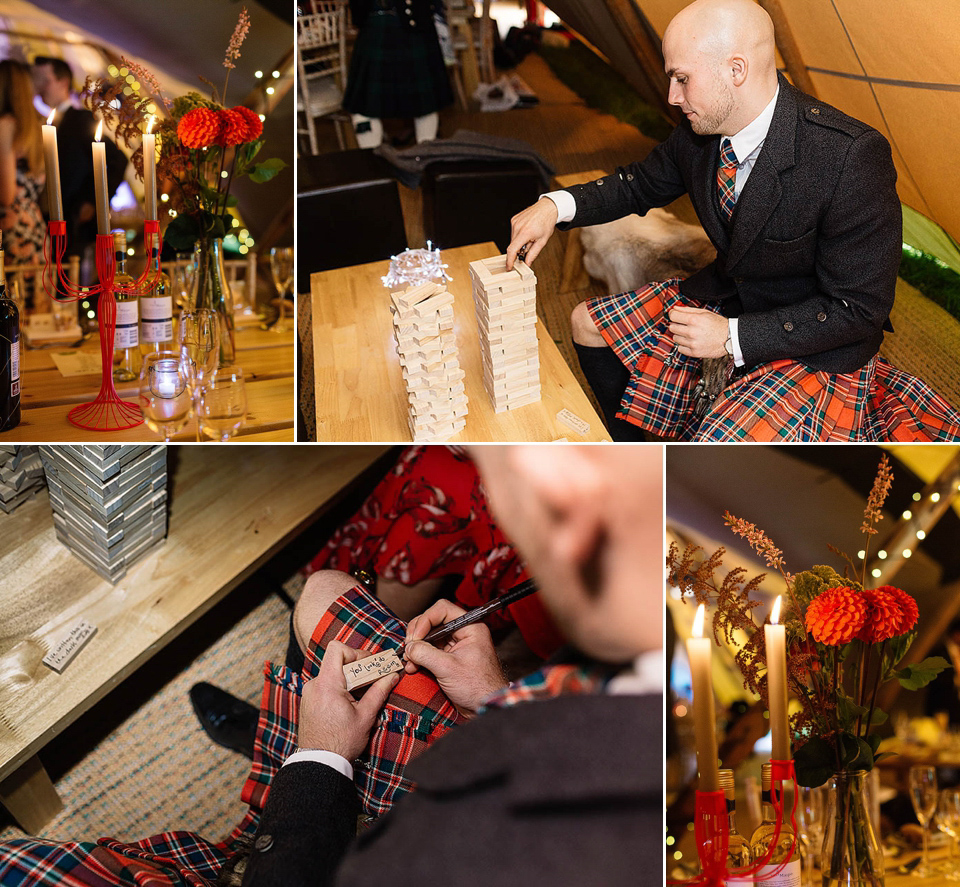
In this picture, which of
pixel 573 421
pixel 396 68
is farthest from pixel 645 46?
pixel 573 421

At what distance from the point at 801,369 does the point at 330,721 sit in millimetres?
1040

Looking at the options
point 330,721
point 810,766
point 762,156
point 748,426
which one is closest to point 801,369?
point 748,426

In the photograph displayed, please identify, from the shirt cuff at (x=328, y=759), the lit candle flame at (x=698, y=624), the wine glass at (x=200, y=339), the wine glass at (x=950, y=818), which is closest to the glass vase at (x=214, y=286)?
the wine glass at (x=200, y=339)

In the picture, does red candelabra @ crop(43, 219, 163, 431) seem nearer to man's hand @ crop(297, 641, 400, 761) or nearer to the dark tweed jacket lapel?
man's hand @ crop(297, 641, 400, 761)

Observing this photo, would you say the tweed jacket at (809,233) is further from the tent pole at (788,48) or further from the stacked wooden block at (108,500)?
the stacked wooden block at (108,500)

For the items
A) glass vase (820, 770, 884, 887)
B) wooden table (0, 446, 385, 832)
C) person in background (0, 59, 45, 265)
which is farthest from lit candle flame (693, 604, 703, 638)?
person in background (0, 59, 45, 265)

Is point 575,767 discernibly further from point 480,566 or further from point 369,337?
point 369,337

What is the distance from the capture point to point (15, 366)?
1.52 m

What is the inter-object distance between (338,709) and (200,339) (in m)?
0.82

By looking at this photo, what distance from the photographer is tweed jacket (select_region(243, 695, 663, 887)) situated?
1.07m

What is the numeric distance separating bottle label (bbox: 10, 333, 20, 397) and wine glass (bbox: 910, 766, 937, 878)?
1.73 meters

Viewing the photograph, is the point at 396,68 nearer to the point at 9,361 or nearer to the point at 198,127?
the point at 198,127

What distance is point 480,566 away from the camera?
4.55 ft

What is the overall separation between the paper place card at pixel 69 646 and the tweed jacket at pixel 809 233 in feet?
4.11
